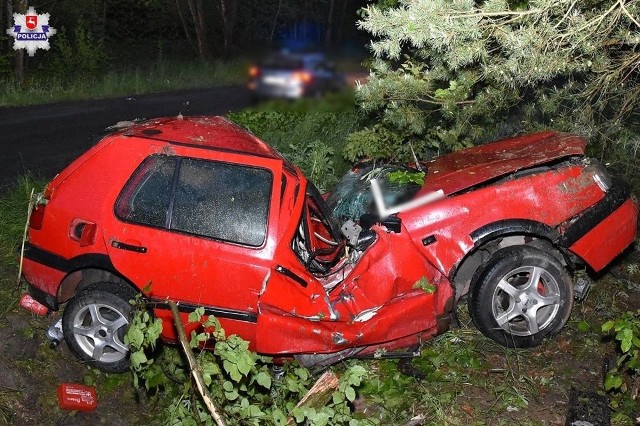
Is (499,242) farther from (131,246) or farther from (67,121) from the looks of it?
(67,121)

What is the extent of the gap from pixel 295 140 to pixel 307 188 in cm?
412

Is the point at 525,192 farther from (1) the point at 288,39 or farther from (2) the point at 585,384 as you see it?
(1) the point at 288,39

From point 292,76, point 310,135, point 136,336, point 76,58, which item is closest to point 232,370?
point 136,336

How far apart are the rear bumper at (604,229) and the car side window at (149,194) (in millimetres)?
3009

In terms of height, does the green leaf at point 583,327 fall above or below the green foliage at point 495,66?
below

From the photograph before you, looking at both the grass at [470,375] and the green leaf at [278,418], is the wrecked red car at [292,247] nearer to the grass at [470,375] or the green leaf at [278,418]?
the grass at [470,375]

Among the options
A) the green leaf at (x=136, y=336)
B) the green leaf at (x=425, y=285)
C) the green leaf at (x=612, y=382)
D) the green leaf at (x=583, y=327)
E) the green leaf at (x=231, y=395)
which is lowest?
the green leaf at (x=583, y=327)

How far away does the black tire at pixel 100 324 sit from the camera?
5086 millimetres

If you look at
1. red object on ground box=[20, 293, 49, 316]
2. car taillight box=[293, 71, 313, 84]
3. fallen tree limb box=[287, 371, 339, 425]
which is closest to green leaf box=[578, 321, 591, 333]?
fallen tree limb box=[287, 371, 339, 425]

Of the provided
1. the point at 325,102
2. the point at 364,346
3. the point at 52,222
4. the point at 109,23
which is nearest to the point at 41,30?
the point at 109,23

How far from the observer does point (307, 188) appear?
19.6 ft

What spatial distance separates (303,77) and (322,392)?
11396 millimetres

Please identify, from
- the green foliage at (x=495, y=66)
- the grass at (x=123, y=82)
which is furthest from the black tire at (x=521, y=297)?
the grass at (x=123, y=82)

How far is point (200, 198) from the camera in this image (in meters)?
5.04
